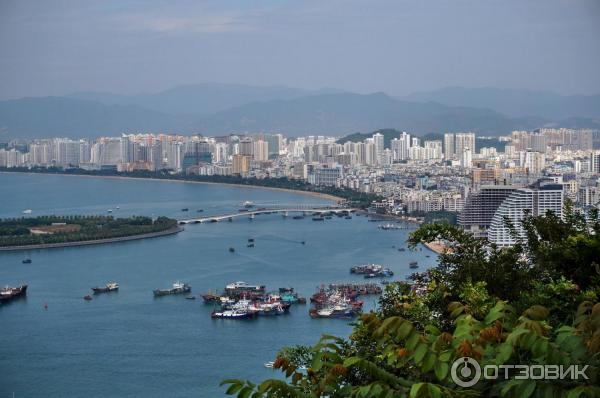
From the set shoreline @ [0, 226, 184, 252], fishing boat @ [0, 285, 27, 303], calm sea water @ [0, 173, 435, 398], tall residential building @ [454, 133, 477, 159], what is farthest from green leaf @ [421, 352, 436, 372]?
tall residential building @ [454, 133, 477, 159]

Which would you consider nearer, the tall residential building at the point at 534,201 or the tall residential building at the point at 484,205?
the tall residential building at the point at 534,201

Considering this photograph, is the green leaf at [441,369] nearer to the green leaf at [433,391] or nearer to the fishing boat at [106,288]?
the green leaf at [433,391]

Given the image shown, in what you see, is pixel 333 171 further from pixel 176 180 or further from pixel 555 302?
pixel 555 302

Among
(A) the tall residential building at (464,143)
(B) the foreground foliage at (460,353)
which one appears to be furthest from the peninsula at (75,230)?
(A) the tall residential building at (464,143)

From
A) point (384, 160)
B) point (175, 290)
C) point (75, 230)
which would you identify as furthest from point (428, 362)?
point (384, 160)

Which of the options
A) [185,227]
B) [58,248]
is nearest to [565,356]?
[58,248]
